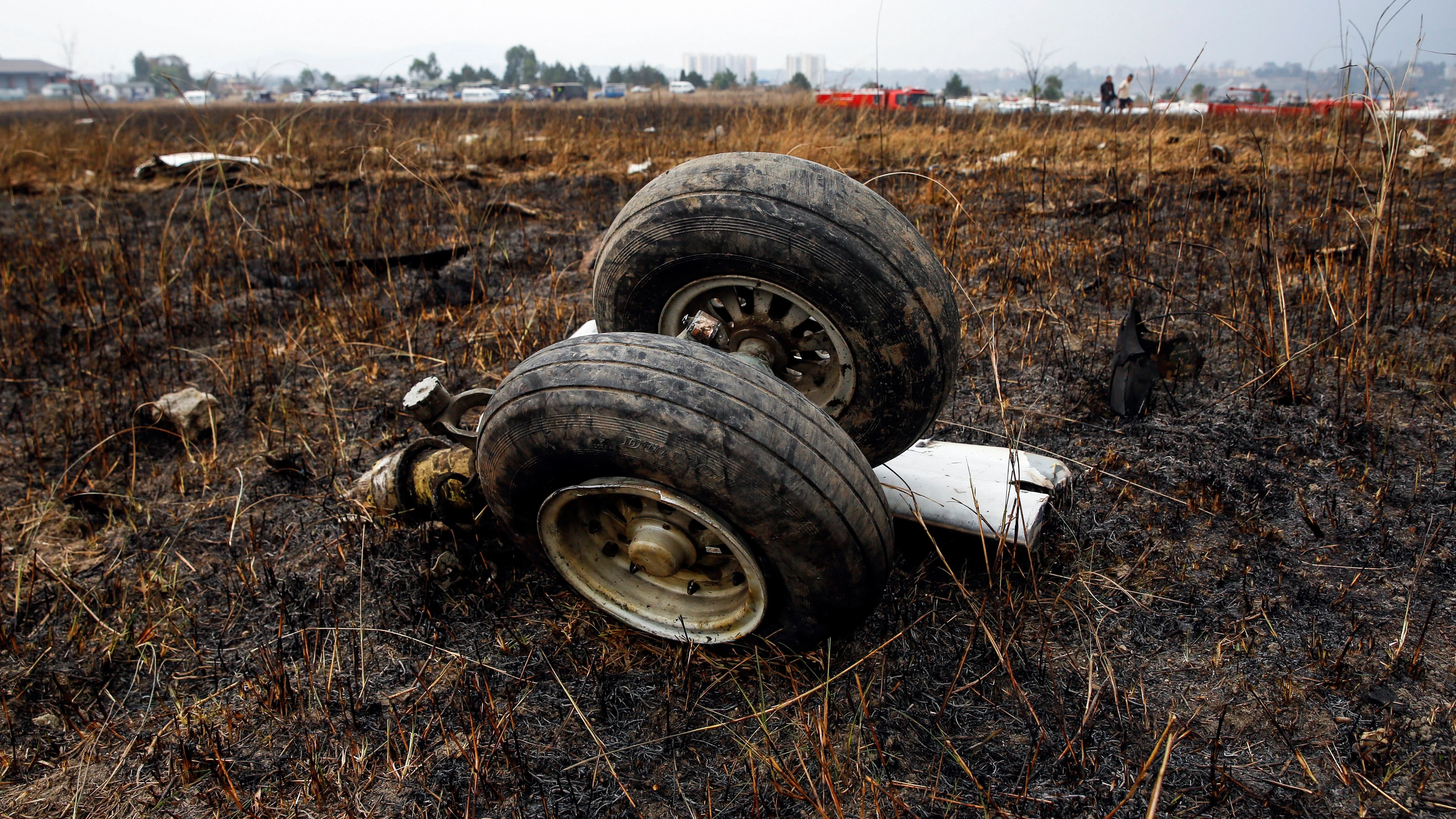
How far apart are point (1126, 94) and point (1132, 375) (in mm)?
4273

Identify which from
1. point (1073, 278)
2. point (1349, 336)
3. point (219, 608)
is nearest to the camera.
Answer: point (219, 608)

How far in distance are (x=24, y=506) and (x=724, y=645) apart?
2626 mm

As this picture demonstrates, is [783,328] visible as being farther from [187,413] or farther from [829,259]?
[187,413]

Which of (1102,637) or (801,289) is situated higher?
(801,289)

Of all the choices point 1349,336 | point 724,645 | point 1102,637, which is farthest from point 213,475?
point 1349,336

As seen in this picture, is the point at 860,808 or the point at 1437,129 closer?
the point at 860,808

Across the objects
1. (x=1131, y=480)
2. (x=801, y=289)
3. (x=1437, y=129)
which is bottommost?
(x=1131, y=480)

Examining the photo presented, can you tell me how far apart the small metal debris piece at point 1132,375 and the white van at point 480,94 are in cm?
4381

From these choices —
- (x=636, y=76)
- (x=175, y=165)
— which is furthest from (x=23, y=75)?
(x=175, y=165)

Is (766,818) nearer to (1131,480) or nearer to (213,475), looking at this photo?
(1131,480)

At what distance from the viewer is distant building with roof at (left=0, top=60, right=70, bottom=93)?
266 ft

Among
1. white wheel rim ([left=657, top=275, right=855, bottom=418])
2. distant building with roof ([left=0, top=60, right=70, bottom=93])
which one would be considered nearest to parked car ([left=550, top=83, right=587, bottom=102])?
white wheel rim ([left=657, top=275, right=855, bottom=418])

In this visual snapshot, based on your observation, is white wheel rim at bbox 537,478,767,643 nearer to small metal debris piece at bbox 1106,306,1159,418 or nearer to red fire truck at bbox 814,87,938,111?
small metal debris piece at bbox 1106,306,1159,418

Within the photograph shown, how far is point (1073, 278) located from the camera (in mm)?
4176
